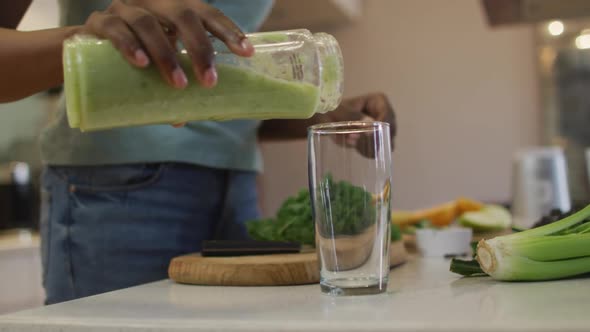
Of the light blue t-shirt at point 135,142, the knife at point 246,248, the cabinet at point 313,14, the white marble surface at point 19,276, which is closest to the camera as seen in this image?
the knife at point 246,248

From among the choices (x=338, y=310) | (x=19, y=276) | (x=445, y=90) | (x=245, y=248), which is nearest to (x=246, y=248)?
(x=245, y=248)

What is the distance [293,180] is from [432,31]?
0.96 meters

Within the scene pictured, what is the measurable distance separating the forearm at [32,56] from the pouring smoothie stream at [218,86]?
80 mm

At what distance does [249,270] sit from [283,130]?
1.71 feet

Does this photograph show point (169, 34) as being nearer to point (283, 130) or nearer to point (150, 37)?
point (150, 37)

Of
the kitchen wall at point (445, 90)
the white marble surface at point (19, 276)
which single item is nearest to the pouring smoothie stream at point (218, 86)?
the white marble surface at point (19, 276)

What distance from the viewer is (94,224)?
1.08m

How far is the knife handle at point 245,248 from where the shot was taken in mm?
954

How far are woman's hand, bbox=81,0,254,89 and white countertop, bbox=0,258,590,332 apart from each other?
206 millimetres

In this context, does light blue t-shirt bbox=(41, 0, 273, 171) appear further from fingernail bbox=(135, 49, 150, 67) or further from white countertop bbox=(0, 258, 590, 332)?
fingernail bbox=(135, 49, 150, 67)

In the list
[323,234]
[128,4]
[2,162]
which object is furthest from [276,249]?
[2,162]

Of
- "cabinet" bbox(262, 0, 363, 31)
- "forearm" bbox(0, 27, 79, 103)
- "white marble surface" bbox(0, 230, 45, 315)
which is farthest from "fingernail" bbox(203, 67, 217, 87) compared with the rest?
"cabinet" bbox(262, 0, 363, 31)

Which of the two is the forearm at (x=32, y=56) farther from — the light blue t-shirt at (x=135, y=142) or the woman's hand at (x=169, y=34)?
the light blue t-shirt at (x=135, y=142)

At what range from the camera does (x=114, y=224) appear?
1.07m
